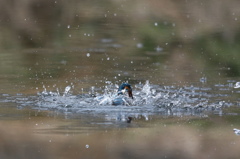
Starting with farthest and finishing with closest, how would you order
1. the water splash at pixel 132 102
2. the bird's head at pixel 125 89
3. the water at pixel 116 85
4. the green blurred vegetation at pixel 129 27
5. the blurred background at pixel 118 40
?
the green blurred vegetation at pixel 129 27 → the blurred background at pixel 118 40 → the bird's head at pixel 125 89 → the water splash at pixel 132 102 → the water at pixel 116 85

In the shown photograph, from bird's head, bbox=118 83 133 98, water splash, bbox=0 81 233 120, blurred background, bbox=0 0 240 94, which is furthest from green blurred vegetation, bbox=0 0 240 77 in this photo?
bird's head, bbox=118 83 133 98

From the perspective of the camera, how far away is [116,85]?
26.9ft

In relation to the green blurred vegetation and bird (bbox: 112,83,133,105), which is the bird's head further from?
the green blurred vegetation

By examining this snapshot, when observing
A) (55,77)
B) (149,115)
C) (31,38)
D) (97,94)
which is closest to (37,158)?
(149,115)

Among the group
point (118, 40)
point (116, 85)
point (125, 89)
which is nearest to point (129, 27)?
point (118, 40)

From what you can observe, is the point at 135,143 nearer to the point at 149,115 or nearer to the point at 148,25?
the point at 149,115

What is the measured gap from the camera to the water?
217 inches

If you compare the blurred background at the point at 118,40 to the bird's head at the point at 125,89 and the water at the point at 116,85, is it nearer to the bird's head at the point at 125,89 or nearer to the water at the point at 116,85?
the water at the point at 116,85

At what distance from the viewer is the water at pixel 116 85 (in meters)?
5.52

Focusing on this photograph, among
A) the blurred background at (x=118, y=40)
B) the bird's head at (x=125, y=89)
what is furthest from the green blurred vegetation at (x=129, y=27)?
the bird's head at (x=125, y=89)

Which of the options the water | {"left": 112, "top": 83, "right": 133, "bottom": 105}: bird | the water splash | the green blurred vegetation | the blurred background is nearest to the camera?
the water

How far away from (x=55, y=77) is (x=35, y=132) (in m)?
2.95

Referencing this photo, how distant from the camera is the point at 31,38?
1284cm

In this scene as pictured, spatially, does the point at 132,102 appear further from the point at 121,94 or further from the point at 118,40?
the point at 118,40
